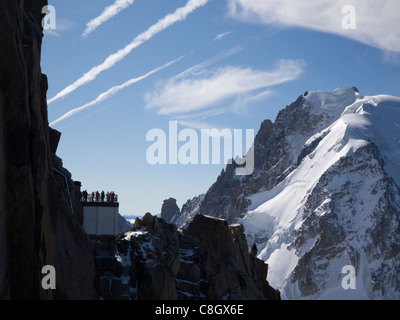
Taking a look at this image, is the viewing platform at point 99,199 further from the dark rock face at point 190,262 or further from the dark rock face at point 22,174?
the dark rock face at point 22,174

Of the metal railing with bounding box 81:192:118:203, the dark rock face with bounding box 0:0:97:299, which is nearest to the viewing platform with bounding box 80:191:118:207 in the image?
the metal railing with bounding box 81:192:118:203

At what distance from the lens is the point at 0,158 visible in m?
23.1

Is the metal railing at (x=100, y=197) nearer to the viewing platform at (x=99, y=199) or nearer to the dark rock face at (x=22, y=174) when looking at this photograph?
the viewing platform at (x=99, y=199)

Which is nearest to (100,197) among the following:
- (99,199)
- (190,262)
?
(99,199)

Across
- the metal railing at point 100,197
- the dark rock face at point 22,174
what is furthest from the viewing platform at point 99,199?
the dark rock face at point 22,174

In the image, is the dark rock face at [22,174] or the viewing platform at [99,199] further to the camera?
the viewing platform at [99,199]

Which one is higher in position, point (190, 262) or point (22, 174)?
point (22, 174)

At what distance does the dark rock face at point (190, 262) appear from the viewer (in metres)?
42.7

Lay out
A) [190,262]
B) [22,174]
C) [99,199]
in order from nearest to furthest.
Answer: [22,174], [99,199], [190,262]

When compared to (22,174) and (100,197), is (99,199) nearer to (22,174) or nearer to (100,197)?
(100,197)

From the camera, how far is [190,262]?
170 ft

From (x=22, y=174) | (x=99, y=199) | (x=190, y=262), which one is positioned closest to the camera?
(x=22, y=174)
